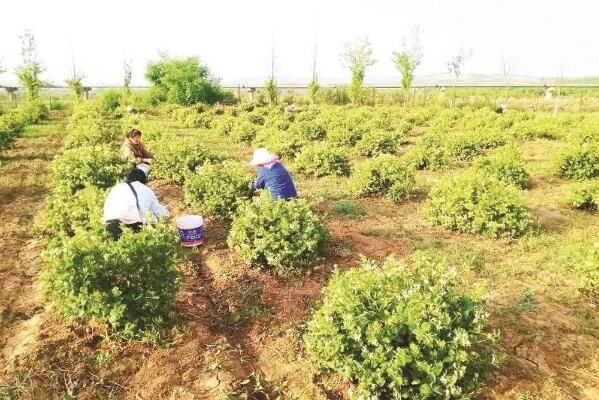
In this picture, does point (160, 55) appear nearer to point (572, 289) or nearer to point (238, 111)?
point (238, 111)

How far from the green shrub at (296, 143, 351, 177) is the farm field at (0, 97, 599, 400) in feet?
0.12

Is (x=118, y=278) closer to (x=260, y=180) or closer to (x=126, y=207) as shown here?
(x=126, y=207)

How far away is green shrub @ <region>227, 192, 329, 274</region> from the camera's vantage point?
5.36 m

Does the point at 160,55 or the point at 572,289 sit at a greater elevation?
the point at 160,55

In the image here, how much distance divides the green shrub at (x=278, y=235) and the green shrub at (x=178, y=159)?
4255mm

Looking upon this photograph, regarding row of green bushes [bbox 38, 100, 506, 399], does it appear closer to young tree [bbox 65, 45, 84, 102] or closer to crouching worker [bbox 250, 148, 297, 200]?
crouching worker [bbox 250, 148, 297, 200]

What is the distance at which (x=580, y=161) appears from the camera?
→ 1031 centimetres

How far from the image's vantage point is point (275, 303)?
196 inches

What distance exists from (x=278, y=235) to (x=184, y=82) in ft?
90.0

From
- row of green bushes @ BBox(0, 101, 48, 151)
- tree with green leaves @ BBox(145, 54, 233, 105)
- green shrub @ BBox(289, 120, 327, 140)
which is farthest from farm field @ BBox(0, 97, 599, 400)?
tree with green leaves @ BBox(145, 54, 233, 105)

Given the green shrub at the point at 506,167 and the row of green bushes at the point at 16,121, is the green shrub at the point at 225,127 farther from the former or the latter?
the green shrub at the point at 506,167

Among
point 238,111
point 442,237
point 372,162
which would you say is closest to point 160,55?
point 238,111

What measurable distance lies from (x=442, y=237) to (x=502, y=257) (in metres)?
1.01

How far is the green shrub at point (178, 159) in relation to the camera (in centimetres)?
967
